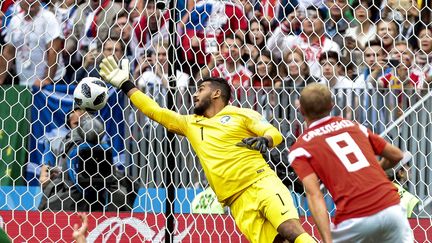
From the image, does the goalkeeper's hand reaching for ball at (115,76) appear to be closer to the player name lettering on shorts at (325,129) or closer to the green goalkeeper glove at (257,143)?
the green goalkeeper glove at (257,143)

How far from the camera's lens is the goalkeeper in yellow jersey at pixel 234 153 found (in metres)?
7.95

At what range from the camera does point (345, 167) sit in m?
6.25

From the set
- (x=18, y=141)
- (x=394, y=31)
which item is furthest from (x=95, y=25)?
(x=394, y=31)

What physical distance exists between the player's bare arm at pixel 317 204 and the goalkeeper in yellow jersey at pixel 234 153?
145 centimetres

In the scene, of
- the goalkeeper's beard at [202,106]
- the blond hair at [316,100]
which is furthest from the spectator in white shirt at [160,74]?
the blond hair at [316,100]

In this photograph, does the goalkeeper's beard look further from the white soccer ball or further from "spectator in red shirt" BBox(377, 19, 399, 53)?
"spectator in red shirt" BBox(377, 19, 399, 53)

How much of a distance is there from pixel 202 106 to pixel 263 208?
1.01 metres

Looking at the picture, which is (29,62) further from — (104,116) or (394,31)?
(394,31)

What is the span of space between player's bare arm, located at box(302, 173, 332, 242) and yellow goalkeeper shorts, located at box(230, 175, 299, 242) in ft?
5.56

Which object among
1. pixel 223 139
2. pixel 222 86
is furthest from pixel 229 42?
pixel 223 139

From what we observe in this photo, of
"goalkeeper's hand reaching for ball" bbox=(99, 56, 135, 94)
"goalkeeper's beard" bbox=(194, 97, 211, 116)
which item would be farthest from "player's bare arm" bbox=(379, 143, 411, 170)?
"goalkeeper's hand reaching for ball" bbox=(99, 56, 135, 94)

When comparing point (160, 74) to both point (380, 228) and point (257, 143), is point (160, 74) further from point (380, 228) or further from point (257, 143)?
point (380, 228)

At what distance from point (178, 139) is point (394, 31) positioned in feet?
7.51

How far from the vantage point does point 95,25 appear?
9977 millimetres
